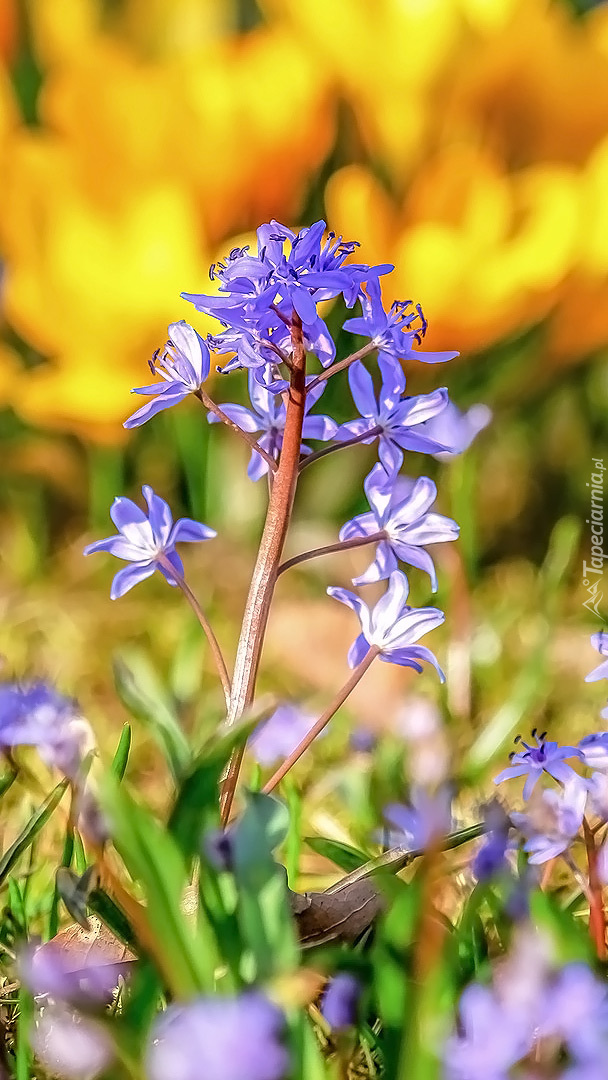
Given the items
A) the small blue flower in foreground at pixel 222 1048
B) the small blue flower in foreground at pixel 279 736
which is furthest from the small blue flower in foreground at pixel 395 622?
the small blue flower in foreground at pixel 279 736

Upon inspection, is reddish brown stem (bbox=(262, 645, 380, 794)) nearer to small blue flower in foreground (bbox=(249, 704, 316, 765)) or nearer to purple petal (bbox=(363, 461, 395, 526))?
purple petal (bbox=(363, 461, 395, 526))

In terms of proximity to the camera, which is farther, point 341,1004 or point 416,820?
point 416,820

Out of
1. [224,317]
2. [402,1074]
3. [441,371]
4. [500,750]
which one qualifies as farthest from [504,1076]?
[441,371]

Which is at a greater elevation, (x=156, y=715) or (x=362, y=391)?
(x=362, y=391)

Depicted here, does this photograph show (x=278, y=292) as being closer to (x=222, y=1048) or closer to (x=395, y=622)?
(x=395, y=622)

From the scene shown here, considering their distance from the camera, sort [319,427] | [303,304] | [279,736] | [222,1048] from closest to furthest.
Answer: [222,1048], [303,304], [319,427], [279,736]

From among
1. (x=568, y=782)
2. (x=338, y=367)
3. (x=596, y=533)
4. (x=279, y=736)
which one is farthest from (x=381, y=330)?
(x=596, y=533)
